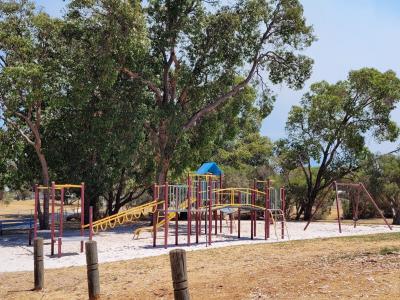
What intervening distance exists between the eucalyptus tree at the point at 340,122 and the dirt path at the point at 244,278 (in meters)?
21.5

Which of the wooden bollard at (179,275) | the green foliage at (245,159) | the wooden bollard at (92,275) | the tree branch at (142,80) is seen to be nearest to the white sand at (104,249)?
the wooden bollard at (92,275)

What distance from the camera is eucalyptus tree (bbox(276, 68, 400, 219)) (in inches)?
1298

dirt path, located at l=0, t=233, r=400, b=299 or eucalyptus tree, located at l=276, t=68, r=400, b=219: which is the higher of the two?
eucalyptus tree, located at l=276, t=68, r=400, b=219

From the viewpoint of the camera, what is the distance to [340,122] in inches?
1363

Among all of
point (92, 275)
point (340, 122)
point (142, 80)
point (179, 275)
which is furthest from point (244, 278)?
point (340, 122)

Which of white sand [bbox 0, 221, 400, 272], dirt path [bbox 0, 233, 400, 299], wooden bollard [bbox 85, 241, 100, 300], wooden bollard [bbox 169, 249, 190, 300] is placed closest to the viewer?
wooden bollard [bbox 169, 249, 190, 300]

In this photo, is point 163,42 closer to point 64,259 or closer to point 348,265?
point 64,259

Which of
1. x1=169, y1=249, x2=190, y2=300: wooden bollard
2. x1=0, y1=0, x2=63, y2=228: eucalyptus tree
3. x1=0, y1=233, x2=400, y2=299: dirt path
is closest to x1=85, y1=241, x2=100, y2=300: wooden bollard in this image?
x1=0, y1=233, x2=400, y2=299: dirt path

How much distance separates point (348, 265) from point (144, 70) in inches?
659

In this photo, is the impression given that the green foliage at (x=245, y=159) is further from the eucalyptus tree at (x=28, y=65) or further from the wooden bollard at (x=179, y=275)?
the wooden bollard at (x=179, y=275)

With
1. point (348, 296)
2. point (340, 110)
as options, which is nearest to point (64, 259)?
point (348, 296)

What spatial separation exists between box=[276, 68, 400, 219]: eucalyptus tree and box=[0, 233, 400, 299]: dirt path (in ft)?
70.4

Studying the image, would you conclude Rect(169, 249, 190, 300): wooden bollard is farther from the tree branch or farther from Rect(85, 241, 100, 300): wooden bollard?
the tree branch

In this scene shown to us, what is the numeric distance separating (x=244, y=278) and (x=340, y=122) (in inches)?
1048
